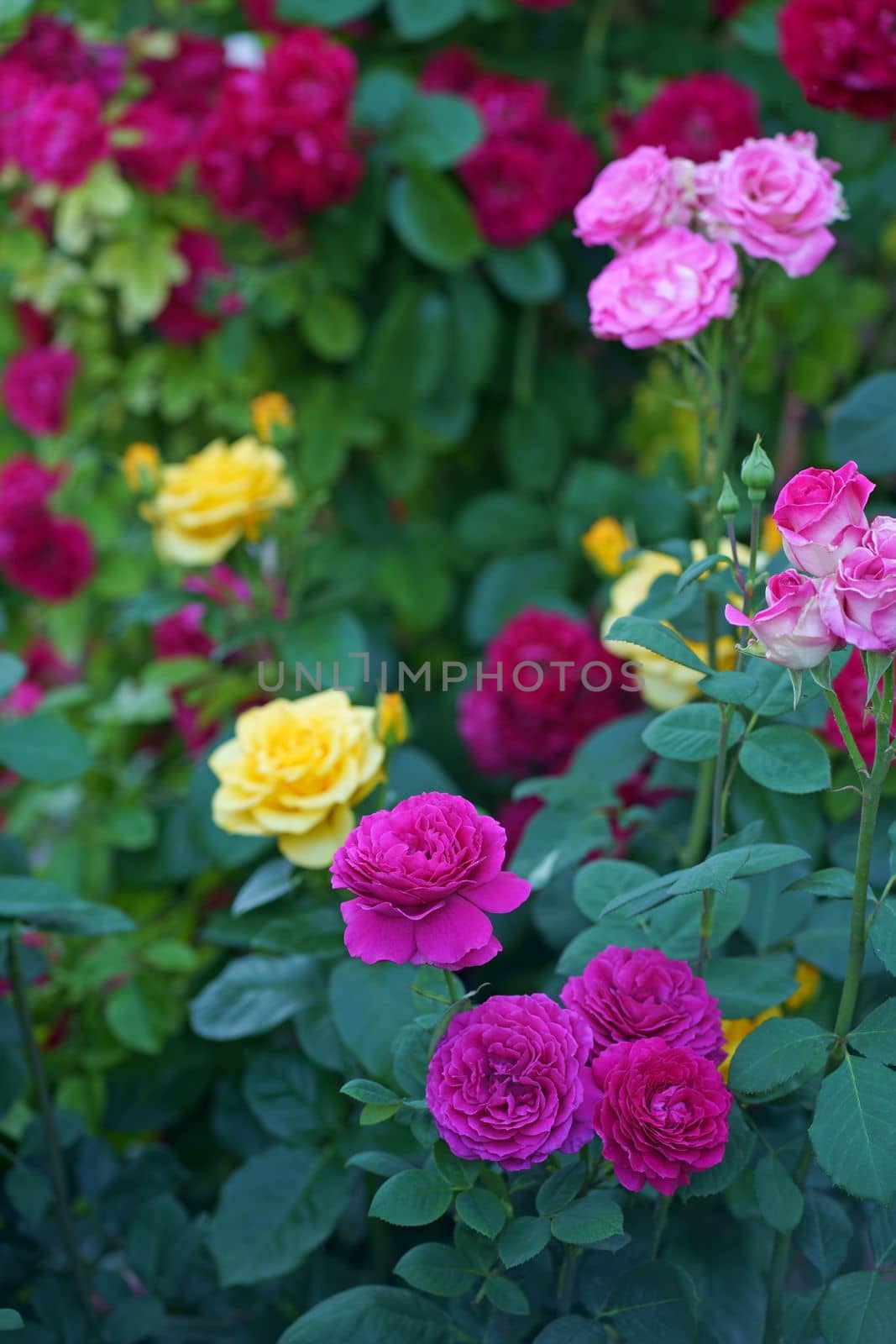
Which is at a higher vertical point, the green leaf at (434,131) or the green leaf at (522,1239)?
the green leaf at (434,131)

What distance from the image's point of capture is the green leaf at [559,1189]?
2.06 ft

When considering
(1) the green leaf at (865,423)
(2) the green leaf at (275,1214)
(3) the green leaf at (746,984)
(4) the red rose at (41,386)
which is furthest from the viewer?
(4) the red rose at (41,386)

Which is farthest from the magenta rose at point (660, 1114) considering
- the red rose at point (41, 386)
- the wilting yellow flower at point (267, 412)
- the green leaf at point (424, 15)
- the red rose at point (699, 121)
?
the red rose at point (41, 386)

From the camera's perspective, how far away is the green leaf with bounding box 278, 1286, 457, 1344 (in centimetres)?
66

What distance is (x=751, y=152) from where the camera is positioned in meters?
0.78

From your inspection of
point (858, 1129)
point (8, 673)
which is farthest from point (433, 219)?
point (858, 1129)

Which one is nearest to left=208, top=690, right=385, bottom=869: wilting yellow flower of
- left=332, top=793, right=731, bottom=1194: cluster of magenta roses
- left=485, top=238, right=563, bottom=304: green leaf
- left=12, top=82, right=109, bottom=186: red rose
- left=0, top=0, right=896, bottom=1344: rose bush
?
left=0, top=0, right=896, bottom=1344: rose bush

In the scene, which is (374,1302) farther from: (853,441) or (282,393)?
(282,393)

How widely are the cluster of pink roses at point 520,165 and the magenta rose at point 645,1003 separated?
101cm

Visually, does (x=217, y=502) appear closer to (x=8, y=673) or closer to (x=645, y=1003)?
(x=8, y=673)

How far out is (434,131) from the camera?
4.55ft

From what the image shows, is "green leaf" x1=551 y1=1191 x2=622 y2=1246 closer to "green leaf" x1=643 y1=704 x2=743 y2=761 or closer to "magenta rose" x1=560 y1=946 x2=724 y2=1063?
"magenta rose" x1=560 y1=946 x2=724 y2=1063

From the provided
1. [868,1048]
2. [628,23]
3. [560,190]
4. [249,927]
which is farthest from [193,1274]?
[628,23]

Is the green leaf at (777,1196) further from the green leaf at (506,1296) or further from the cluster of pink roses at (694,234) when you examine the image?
the cluster of pink roses at (694,234)
